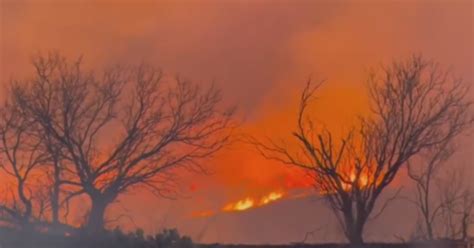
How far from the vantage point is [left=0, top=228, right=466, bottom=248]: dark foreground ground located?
25.5m

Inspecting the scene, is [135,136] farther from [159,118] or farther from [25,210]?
[25,210]

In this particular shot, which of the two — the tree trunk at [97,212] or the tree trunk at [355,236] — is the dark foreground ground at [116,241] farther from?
the tree trunk at [97,212]

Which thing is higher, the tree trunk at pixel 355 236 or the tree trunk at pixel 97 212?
the tree trunk at pixel 97 212

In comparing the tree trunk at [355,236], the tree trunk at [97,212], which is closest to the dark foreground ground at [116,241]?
the tree trunk at [355,236]

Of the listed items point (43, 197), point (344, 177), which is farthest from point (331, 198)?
point (43, 197)

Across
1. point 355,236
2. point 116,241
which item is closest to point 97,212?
point 116,241

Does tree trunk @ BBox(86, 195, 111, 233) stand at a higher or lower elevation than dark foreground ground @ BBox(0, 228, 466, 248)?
higher

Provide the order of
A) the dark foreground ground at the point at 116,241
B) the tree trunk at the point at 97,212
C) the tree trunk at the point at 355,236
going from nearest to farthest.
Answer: the dark foreground ground at the point at 116,241 → the tree trunk at the point at 355,236 → the tree trunk at the point at 97,212

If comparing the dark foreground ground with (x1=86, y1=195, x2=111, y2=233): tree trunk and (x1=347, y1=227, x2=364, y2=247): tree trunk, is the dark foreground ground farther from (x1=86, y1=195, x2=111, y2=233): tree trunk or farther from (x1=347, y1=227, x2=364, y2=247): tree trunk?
(x1=86, y1=195, x2=111, y2=233): tree trunk

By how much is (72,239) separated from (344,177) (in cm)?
898

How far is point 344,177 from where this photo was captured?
2909 centimetres

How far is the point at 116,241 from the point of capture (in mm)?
26047

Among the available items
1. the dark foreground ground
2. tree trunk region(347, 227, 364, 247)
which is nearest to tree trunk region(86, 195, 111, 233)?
the dark foreground ground

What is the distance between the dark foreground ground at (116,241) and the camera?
25.5 m
